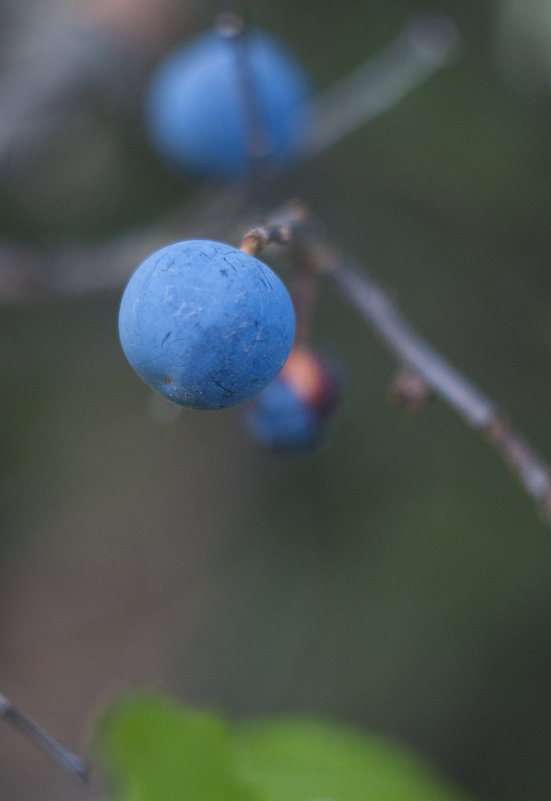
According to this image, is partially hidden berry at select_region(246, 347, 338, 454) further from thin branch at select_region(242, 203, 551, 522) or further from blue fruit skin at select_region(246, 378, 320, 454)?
thin branch at select_region(242, 203, 551, 522)

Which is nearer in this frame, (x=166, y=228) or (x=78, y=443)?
(x=166, y=228)

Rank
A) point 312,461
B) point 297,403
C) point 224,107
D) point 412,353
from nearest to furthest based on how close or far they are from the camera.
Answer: point 412,353, point 297,403, point 224,107, point 312,461

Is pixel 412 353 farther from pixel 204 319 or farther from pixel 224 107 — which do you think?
pixel 224 107

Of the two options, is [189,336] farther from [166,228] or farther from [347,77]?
[347,77]

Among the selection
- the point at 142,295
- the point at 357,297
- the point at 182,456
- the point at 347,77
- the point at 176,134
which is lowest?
the point at 182,456

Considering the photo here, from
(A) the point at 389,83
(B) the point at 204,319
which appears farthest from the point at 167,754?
(A) the point at 389,83

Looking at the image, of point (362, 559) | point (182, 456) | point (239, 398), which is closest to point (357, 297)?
point (239, 398)
